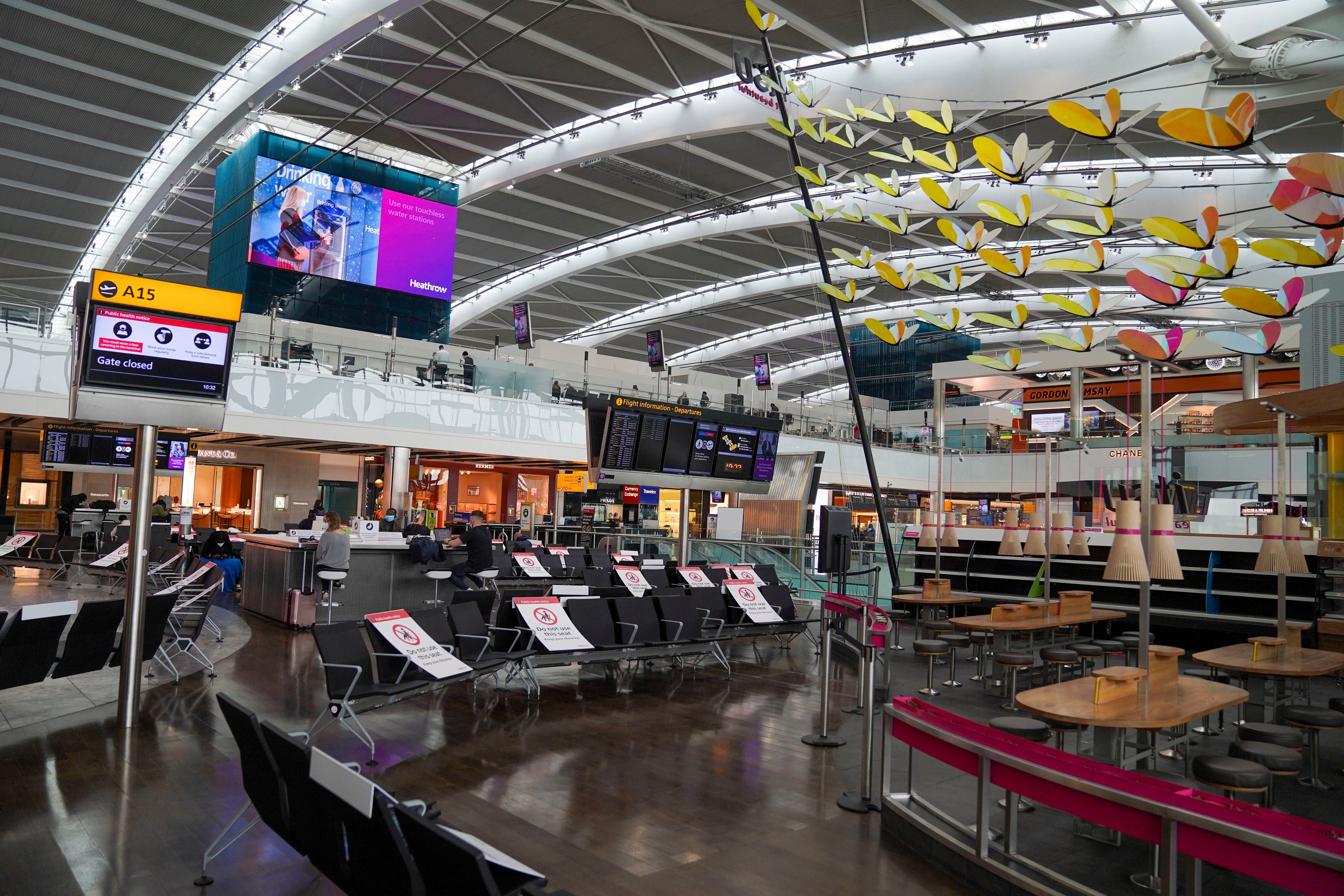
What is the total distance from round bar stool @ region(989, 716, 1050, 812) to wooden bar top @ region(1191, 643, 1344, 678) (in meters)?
2.41

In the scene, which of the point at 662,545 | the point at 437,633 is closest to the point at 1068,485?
the point at 662,545

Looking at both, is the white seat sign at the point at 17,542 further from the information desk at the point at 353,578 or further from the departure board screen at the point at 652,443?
the departure board screen at the point at 652,443

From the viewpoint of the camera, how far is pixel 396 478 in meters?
18.0

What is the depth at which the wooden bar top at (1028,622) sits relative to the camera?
7.56 m

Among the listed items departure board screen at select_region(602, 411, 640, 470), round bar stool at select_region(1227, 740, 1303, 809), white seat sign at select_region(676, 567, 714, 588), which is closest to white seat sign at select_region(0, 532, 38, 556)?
departure board screen at select_region(602, 411, 640, 470)

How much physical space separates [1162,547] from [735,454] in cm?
733

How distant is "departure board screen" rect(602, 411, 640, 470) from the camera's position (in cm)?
1026

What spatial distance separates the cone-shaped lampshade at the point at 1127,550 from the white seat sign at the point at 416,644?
13.5 ft

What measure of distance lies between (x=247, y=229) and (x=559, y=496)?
1048 centimetres

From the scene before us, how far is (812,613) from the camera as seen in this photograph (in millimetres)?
12164

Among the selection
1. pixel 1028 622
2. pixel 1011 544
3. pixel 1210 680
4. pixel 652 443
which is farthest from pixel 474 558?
pixel 1210 680

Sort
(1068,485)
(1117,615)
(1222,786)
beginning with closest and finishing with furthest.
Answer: (1222,786) → (1117,615) → (1068,485)

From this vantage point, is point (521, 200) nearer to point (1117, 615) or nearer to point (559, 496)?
point (559, 496)

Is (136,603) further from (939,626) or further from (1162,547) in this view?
(939,626)
